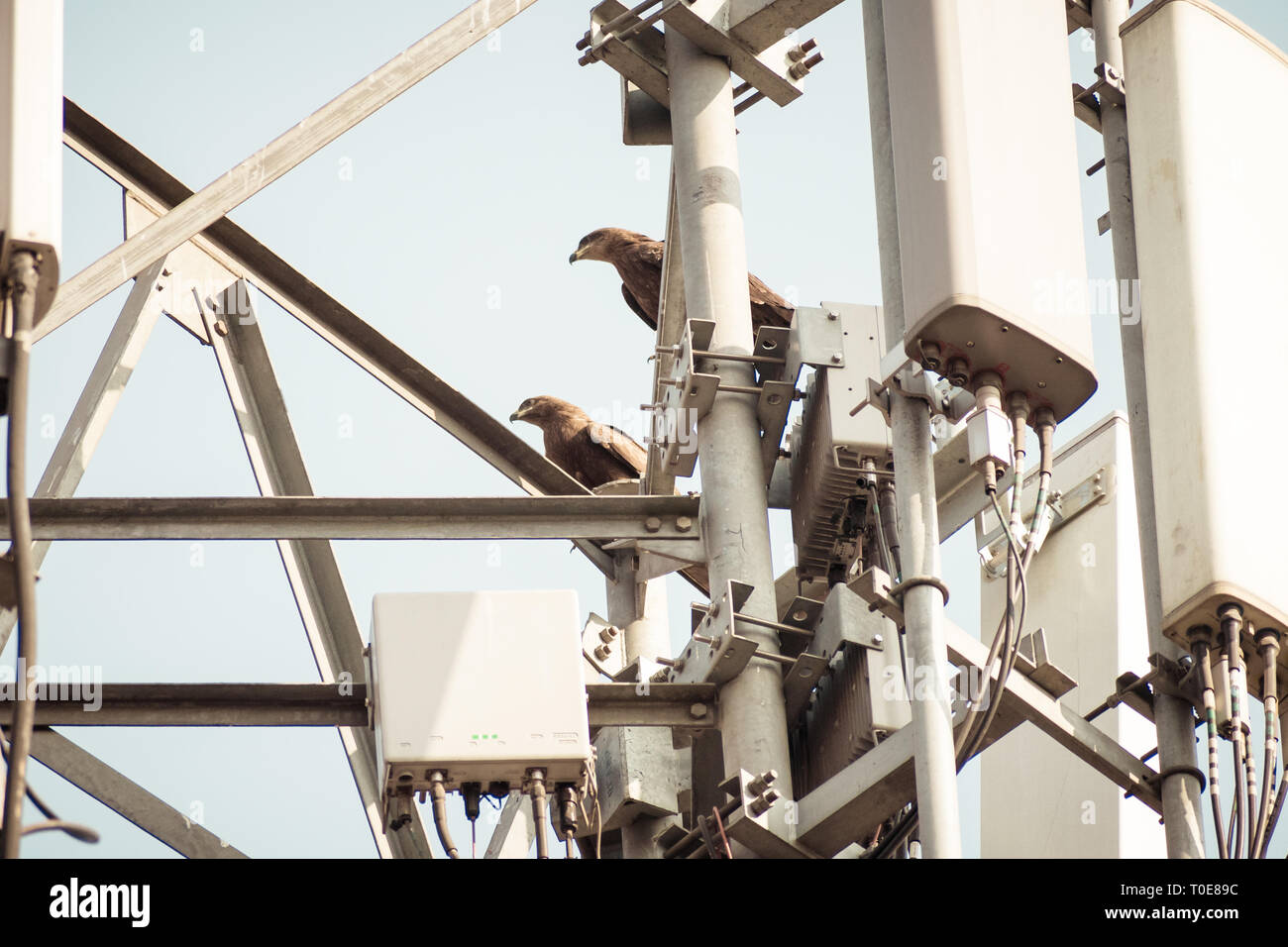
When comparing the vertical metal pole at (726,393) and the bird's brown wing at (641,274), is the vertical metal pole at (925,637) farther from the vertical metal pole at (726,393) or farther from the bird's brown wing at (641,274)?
the bird's brown wing at (641,274)

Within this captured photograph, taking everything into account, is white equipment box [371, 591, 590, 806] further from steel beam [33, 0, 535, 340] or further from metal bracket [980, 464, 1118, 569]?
metal bracket [980, 464, 1118, 569]

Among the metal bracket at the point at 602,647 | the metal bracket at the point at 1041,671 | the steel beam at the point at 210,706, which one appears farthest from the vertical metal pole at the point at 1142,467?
the metal bracket at the point at 602,647

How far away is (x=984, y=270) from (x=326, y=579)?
109 inches

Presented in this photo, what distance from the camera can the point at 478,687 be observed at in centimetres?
521

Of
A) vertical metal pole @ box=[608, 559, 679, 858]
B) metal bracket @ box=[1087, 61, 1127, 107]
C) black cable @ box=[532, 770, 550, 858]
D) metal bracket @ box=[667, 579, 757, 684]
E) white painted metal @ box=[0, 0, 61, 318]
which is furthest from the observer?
vertical metal pole @ box=[608, 559, 679, 858]

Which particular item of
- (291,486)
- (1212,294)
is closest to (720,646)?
(1212,294)

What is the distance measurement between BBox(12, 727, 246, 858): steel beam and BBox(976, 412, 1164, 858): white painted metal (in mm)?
2566

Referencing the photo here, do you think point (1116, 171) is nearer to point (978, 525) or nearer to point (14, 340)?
point (978, 525)

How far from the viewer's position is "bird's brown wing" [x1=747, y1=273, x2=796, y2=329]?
8344 millimetres

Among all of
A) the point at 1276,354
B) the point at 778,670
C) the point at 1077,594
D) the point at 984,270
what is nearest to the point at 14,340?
the point at 984,270

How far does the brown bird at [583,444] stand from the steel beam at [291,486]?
2.81 m

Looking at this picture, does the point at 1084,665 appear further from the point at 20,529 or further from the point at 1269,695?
the point at 20,529

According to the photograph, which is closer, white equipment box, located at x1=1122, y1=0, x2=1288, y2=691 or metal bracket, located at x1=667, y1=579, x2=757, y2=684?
white equipment box, located at x1=1122, y1=0, x2=1288, y2=691

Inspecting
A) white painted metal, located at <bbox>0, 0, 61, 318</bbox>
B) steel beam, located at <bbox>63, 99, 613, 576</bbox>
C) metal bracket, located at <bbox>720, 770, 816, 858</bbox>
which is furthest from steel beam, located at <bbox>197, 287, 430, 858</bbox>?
white painted metal, located at <bbox>0, 0, 61, 318</bbox>
